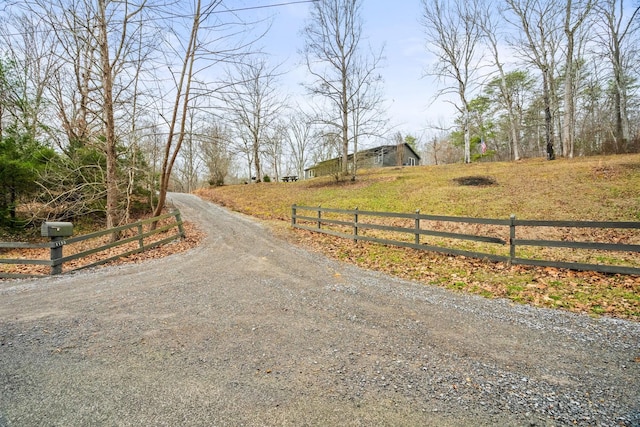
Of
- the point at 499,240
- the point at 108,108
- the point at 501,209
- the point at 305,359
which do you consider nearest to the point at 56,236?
the point at 108,108

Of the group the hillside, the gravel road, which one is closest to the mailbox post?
the gravel road

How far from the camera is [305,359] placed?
2949 millimetres

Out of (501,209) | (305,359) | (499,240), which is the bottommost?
(305,359)

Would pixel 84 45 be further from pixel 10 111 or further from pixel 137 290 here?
pixel 137 290

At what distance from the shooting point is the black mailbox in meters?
6.41

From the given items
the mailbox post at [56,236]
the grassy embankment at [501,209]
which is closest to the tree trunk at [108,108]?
the mailbox post at [56,236]

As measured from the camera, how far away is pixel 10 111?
47.5 ft

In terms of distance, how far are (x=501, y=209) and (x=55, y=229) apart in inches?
561

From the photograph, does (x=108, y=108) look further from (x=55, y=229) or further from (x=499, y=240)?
(x=499, y=240)

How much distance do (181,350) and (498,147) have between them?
175ft

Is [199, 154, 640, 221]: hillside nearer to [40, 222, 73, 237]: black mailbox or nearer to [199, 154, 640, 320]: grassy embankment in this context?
[199, 154, 640, 320]: grassy embankment

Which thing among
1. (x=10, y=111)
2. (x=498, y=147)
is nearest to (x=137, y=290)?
(x=10, y=111)

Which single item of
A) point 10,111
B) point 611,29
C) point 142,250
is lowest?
point 142,250

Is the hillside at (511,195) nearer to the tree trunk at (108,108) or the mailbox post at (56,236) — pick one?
the tree trunk at (108,108)
